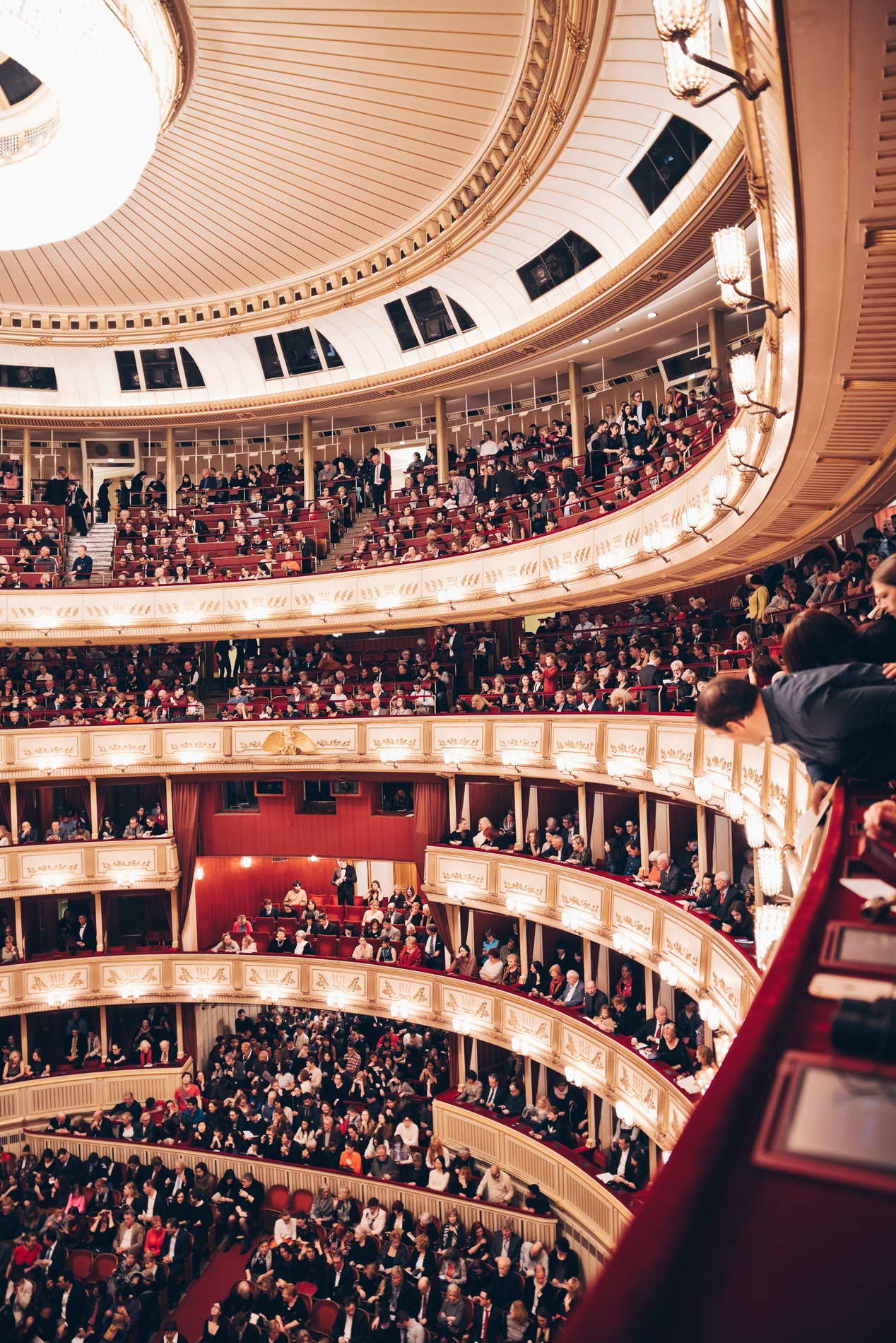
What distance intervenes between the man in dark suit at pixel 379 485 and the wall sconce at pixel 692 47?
1639cm

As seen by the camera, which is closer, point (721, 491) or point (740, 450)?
point (740, 450)

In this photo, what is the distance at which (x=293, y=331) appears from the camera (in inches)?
742

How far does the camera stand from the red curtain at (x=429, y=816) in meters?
15.9

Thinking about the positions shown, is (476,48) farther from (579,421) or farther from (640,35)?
(579,421)

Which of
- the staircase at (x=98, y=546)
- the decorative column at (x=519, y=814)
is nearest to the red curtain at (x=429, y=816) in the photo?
the decorative column at (x=519, y=814)

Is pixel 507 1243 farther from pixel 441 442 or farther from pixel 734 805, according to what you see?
pixel 441 442

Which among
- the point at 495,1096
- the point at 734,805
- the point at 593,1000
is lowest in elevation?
the point at 495,1096

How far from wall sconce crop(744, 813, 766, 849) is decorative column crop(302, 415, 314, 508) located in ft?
50.3

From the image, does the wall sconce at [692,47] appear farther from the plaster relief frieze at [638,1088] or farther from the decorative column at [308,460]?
the decorative column at [308,460]

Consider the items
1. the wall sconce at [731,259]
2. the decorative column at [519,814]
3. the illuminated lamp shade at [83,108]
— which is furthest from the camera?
the decorative column at [519,814]

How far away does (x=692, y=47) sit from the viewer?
345 centimetres

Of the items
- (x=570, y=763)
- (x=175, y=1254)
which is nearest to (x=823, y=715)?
(x=570, y=763)

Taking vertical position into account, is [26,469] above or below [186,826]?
above

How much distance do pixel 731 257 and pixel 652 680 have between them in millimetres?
6746
